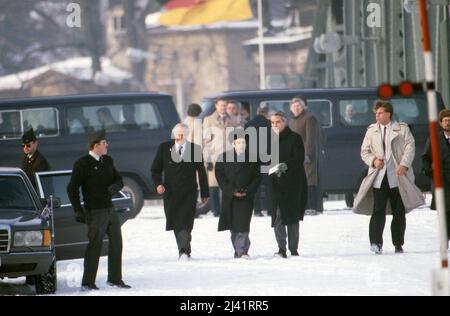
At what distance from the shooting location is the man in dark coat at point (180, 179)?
18125 millimetres

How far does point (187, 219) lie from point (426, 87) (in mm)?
7670

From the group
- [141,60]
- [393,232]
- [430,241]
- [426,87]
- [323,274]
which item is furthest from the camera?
[141,60]

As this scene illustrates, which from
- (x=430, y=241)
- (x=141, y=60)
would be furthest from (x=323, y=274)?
(x=141, y=60)

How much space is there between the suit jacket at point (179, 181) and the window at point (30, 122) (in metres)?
7.56

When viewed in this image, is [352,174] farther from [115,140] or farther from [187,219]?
[187,219]

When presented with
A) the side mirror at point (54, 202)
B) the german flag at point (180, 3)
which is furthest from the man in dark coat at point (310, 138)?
the german flag at point (180, 3)

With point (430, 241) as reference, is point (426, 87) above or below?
above

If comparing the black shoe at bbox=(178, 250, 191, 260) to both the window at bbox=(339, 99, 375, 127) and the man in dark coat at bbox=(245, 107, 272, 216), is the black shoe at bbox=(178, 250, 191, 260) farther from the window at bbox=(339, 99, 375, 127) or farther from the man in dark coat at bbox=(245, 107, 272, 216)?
the window at bbox=(339, 99, 375, 127)

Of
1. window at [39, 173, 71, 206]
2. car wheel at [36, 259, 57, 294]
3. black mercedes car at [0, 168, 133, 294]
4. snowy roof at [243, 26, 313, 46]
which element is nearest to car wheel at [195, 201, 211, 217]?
window at [39, 173, 71, 206]

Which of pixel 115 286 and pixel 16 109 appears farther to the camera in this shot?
pixel 16 109

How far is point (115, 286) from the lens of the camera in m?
15.2

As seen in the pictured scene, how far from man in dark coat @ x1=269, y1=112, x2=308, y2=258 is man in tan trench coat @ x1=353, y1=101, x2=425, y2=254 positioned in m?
0.73

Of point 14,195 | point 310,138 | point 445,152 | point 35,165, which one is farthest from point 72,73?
point 14,195
